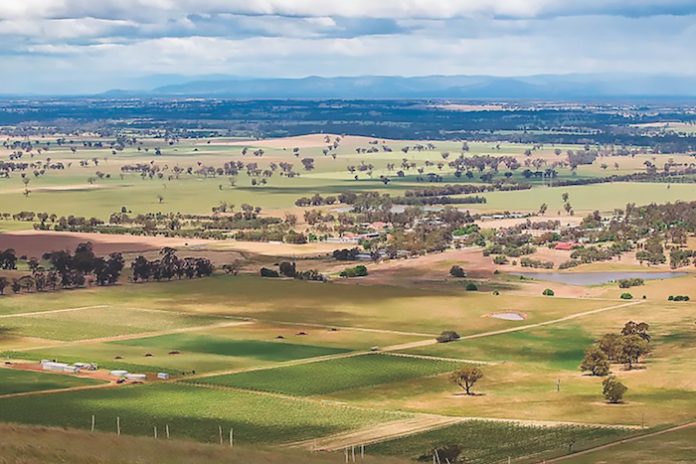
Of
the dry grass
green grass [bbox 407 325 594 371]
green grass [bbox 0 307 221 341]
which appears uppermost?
the dry grass

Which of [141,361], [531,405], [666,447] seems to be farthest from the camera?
[141,361]

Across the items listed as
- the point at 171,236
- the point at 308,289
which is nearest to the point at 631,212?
the point at 171,236

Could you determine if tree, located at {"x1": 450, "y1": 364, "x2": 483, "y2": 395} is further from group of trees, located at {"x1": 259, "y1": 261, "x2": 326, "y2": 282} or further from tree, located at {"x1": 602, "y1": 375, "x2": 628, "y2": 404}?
group of trees, located at {"x1": 259, "y1": 261, "x2": 326, "y2": 282}

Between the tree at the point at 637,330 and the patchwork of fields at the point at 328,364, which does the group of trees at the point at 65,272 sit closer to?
the patchwork of fields at the point at 328,364

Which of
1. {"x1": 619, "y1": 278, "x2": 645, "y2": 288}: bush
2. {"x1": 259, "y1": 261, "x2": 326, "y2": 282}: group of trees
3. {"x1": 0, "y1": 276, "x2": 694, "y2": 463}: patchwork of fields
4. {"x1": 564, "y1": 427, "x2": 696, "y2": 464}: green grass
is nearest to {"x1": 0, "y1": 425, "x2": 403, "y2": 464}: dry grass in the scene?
{"x1": 0, "y1": 276, "x2": 694, "y2": 463}: patchwork of fields

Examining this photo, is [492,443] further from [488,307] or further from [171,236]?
[171,236]

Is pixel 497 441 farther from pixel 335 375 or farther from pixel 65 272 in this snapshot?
pixel 65 272

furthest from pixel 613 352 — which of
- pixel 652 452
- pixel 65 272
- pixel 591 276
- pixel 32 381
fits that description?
pixel 65 272
